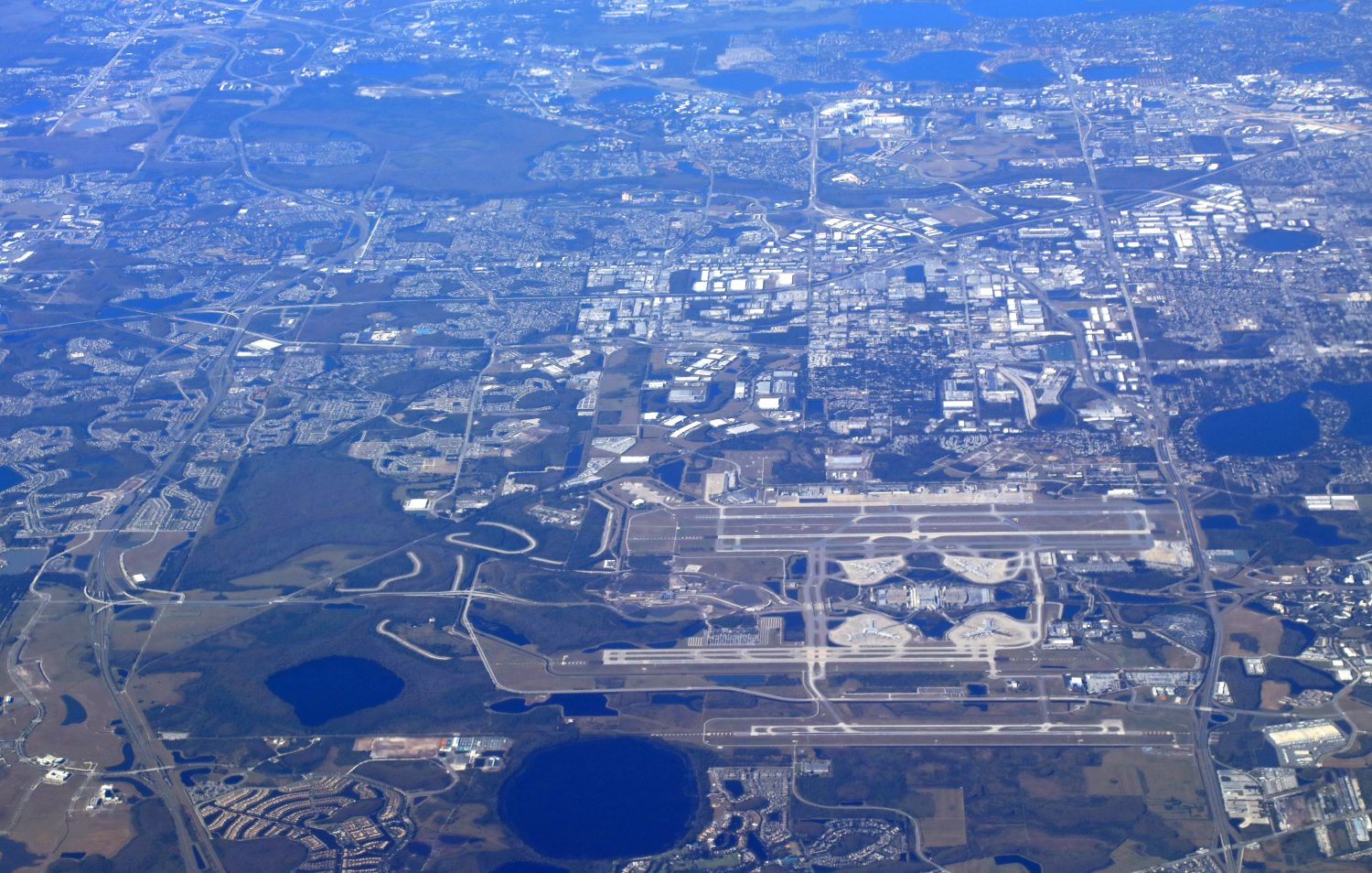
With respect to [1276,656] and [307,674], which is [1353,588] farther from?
[307,674]

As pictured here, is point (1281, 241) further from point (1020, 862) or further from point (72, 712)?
point (72, 712)

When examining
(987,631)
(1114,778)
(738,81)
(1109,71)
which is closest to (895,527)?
(987,631)

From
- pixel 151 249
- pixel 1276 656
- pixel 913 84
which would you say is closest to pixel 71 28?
pixel 151 249

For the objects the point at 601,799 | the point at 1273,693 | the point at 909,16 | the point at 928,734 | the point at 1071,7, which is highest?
the point at 1071,7

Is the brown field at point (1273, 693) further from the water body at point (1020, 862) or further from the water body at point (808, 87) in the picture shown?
the water body at point (808, 87)

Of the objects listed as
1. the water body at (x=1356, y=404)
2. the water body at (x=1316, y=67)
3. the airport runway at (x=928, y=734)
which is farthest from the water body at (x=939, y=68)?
the airport runway at (x=928, y=734)

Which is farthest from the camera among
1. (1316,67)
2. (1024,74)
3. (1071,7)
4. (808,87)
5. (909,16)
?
(909,16)

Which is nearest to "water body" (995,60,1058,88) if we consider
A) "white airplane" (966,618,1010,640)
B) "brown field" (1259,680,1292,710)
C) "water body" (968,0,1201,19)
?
"water body" (968,0,1201,19)
